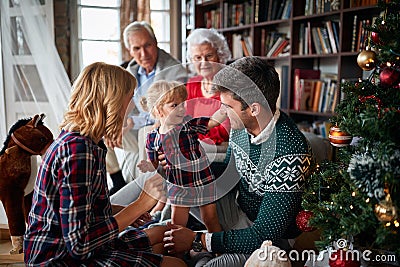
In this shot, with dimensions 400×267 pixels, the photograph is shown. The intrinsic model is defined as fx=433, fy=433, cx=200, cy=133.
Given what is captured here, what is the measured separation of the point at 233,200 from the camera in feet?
6.25

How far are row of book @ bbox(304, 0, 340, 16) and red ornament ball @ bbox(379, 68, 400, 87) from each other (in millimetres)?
2024

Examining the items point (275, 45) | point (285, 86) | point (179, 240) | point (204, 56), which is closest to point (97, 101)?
point (179, 240)

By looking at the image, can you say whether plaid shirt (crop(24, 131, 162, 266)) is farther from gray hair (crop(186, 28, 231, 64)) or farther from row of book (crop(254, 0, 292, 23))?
row of book (crop(254, 0, 292, 23))

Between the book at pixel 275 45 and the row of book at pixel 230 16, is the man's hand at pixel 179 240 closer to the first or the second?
the book at pixel 275 45

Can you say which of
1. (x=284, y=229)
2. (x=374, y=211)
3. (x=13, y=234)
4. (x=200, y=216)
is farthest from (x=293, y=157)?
(x=13, y=234)

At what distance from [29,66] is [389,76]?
5.63ft

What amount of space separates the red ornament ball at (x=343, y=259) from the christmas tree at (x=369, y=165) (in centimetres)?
5

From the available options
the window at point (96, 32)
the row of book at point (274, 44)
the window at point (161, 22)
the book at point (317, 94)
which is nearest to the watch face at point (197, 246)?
the book at point (317, 94)

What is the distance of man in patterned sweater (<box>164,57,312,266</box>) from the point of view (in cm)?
156

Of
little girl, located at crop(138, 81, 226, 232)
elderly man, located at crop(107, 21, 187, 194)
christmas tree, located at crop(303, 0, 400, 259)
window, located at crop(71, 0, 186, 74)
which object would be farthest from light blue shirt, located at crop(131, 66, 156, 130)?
christmas tree, located at crop(303, 0, 400, 259)

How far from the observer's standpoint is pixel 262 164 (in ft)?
5.50

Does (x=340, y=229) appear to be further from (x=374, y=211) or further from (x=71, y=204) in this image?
(x=71, y=204)

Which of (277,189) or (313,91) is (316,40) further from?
(277,189)

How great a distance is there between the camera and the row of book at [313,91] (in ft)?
11.1
